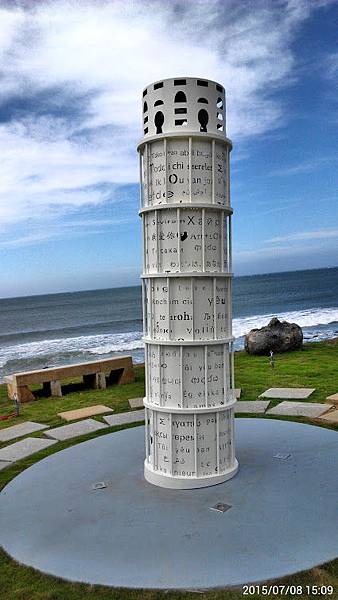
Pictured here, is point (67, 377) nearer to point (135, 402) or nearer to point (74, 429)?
point (135, 402)

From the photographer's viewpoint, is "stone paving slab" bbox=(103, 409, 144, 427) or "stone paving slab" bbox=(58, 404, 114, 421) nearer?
"stone paving slab" bbox=(103, 409, 144, 427)

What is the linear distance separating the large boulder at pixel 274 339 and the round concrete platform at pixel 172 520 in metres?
10.9

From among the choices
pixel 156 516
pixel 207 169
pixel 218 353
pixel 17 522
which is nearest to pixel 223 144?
pixel 207 169

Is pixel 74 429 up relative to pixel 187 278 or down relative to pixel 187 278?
down

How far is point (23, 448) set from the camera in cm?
977

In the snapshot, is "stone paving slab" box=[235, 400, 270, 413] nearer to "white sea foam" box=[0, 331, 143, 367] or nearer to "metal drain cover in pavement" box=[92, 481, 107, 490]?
"metal drain cover in pavement" box=[92, 481, 107, 490]

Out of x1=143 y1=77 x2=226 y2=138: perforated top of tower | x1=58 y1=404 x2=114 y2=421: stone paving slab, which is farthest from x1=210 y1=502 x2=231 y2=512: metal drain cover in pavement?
x1=58 y1=404 x2=114 y2=421: stone paving slab

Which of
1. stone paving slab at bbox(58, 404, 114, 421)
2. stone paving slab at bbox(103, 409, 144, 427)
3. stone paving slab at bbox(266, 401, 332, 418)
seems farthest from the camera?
stone paving slab at bbox(58, 404, 114, 421)

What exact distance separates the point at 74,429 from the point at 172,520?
501 centimetres

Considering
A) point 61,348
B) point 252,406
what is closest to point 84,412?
point 252,406

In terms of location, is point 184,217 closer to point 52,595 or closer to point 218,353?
point 218,353

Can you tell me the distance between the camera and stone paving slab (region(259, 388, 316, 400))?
493 inches

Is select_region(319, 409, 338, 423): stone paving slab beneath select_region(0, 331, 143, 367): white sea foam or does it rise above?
above

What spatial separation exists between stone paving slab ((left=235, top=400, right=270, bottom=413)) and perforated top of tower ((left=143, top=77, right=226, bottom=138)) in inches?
268
